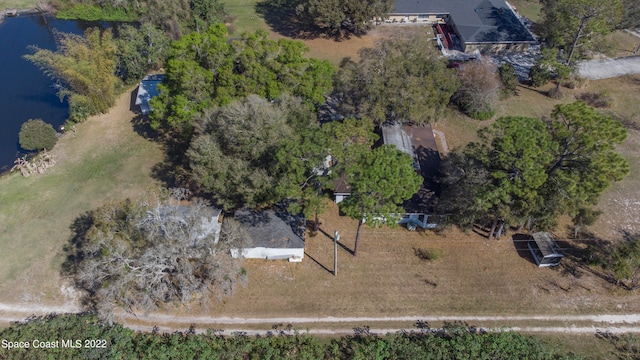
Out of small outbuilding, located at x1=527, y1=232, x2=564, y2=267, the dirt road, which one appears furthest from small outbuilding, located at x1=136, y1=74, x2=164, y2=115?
small outbuilding, located at x1=527, y1=232, x2=564, y2=267

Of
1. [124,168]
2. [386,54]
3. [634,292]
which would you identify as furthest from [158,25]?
[634,292]

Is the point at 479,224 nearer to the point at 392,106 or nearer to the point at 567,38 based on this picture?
the point at 392,106

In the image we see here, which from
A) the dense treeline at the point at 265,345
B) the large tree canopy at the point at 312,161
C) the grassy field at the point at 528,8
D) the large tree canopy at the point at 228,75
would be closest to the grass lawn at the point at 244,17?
the large tree canopy at the point at 228,75

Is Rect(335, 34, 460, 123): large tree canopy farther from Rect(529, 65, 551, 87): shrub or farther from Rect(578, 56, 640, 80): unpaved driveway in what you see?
Rect(578, 56, 640, 80): unpaved driveway

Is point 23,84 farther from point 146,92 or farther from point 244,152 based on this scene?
point 244,152

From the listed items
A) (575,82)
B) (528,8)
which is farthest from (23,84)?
(528,8)

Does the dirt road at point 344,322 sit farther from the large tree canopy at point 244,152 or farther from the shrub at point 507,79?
the shrub at point 507,79
